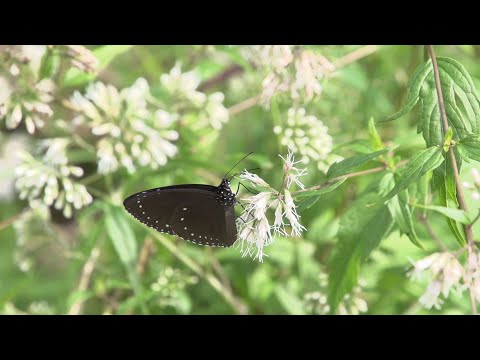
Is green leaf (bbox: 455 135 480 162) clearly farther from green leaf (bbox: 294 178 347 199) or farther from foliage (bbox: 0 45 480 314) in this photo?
green leaf (bbox: 294 178 347 199)

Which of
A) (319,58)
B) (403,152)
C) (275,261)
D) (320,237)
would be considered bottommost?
(275,261)

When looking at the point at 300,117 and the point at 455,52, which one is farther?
the point at 455,52

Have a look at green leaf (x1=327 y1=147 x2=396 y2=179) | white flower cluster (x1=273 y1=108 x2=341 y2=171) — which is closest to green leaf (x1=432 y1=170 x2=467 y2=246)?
green leaf (x1=327 y1=147 x2=396 y2=179)

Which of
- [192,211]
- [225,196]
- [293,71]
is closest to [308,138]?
[293,71]

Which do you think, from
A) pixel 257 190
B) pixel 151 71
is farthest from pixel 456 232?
pixel 151 71

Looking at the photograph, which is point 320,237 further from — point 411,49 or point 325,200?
point 411,49

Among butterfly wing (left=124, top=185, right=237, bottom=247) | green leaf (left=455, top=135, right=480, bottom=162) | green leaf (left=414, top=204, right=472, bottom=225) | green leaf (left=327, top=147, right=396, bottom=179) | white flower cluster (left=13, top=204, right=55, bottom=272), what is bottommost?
white flower cluster (left=13, top=204, right=55, bottom=272)

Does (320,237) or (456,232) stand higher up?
(456,232)
